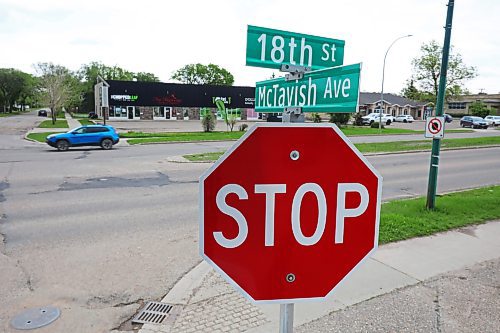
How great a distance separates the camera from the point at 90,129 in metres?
21.8

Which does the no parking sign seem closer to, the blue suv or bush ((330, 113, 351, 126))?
the blue suv

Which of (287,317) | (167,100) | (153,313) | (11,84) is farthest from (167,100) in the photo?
(287,317)

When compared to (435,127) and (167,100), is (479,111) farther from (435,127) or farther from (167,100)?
(435,127)

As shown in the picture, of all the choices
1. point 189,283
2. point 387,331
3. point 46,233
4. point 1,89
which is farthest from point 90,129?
point 1,89

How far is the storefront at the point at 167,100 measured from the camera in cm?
5631

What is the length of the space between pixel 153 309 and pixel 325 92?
10.8 feet

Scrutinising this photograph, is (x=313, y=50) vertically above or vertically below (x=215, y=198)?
above

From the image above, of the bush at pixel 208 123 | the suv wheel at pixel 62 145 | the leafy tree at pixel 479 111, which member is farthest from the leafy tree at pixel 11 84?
the leafy tree at pixel 479 111

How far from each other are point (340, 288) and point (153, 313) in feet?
6.70

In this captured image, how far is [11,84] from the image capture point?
8662 cm

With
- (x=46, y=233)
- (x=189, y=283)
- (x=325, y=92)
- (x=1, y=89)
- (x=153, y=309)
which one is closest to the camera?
(x=325, y=92)

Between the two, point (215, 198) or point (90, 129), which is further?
point (90, 129)

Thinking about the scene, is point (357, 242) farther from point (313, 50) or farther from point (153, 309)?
point (153, 309)

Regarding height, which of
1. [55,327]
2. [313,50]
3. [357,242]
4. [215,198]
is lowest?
[55,327]
